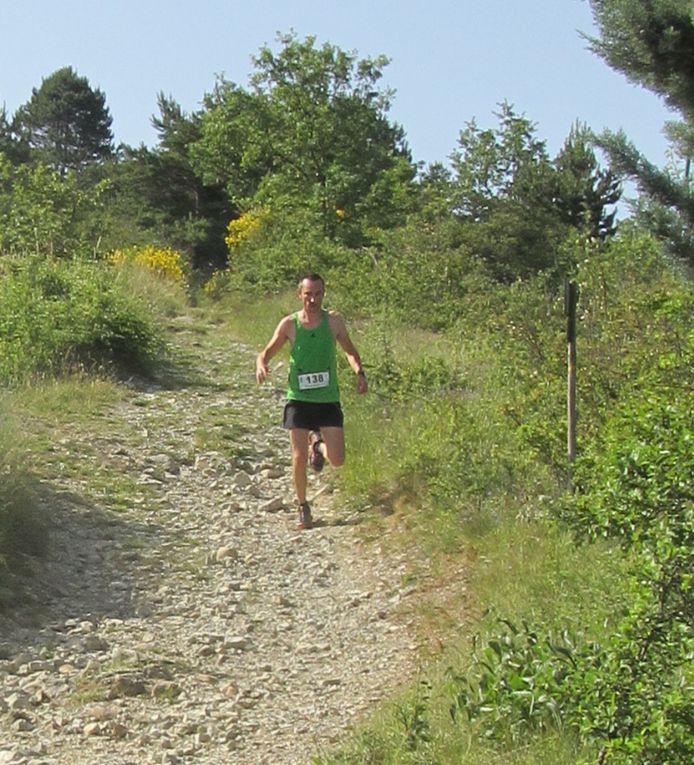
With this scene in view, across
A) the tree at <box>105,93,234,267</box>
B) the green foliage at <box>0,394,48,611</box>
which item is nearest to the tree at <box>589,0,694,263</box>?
the green foliage at <box>0,394,48,611</box>

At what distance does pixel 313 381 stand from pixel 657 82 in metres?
2.97

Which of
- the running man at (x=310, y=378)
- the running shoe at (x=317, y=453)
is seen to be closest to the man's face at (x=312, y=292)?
the running man at (x=310, y=378)

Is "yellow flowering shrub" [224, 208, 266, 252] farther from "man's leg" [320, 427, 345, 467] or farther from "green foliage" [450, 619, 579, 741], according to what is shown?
"green foliage" [450, 619, 579, 741]

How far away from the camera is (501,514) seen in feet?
23.1

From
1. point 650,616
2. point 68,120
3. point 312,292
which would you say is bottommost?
point 650,616

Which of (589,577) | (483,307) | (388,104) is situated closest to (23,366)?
(483,307)

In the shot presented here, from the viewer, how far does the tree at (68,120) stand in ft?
209

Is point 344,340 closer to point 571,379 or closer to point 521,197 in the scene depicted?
point 571,379

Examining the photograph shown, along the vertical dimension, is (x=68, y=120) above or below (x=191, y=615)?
above

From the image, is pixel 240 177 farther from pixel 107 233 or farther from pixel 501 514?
pixel 501 514

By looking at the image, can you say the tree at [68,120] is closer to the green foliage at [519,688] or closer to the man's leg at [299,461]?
the man's leg at [299,461]

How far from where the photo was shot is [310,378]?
335 inches

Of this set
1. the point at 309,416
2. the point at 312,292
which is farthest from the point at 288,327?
the point at 309,416

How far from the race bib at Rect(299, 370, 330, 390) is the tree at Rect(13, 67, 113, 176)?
56987mm
